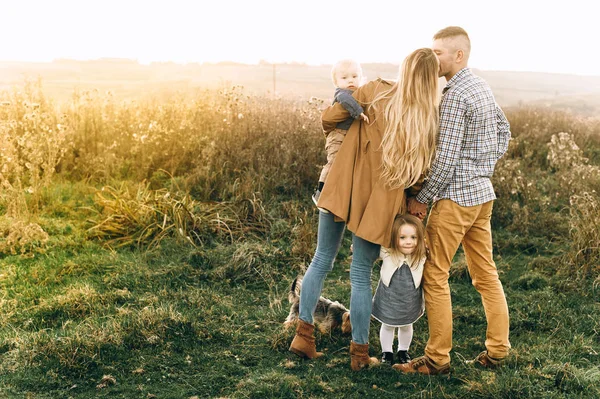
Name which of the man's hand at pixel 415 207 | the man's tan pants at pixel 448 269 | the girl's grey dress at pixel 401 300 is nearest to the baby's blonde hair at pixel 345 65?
the man's hand at pixel 415 207

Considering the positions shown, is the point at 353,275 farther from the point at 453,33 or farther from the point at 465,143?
the point at 453,33

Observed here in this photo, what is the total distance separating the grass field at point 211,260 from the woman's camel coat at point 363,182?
0.95 m

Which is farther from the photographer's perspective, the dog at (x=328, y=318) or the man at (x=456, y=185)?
the dog at (x=328, y=318)

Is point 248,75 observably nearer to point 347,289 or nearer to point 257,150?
point 257,150

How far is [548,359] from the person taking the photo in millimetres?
3723

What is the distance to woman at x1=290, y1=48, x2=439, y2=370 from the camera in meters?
3.37

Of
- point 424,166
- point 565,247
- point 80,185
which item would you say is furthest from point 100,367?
point 565,247

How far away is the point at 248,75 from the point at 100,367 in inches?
272

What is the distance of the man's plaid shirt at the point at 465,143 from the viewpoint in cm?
342

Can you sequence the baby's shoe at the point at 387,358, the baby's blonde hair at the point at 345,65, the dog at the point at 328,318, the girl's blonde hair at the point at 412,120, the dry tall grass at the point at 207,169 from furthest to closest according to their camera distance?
the dry tall grass at the point at 207,169
the dog at the point at 328,318
the baby's shoe at the point at 387,358
the baby's blonde hair at the point at 345,65
the girl's blonde hair at the point at 412,120

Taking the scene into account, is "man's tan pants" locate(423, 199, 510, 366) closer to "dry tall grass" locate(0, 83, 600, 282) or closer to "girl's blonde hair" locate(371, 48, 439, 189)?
"girl's blonde hair" locate(371, 48, 439, 189)

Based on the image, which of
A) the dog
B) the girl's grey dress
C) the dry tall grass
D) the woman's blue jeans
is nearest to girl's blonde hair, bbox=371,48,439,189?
the woman's blue jeans

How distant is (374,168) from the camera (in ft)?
11.5

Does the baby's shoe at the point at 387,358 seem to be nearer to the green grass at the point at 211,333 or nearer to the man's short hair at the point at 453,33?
the green grass at the point at 211,333
